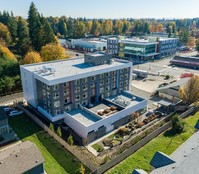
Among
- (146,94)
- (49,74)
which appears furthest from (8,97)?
(146,94)

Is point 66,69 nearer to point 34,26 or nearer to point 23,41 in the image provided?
point 23,41

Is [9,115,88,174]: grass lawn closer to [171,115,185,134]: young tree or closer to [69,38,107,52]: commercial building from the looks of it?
[171,115,185,134]: young tree

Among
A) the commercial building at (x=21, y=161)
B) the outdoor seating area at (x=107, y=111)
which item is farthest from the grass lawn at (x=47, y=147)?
the outdoor seating area at (x=107, y=111)

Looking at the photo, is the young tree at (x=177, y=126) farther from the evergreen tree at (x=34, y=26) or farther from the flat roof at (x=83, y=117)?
the evergreen tree at (x=34, y=26)

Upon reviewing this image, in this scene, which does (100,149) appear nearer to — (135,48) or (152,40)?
(135,48)

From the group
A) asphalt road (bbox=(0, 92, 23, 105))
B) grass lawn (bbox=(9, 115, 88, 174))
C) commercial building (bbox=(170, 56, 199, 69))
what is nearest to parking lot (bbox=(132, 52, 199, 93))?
commercial building (bbox=(170, 56, 199, 69))

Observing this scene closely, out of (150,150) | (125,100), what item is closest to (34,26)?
(125,100)
